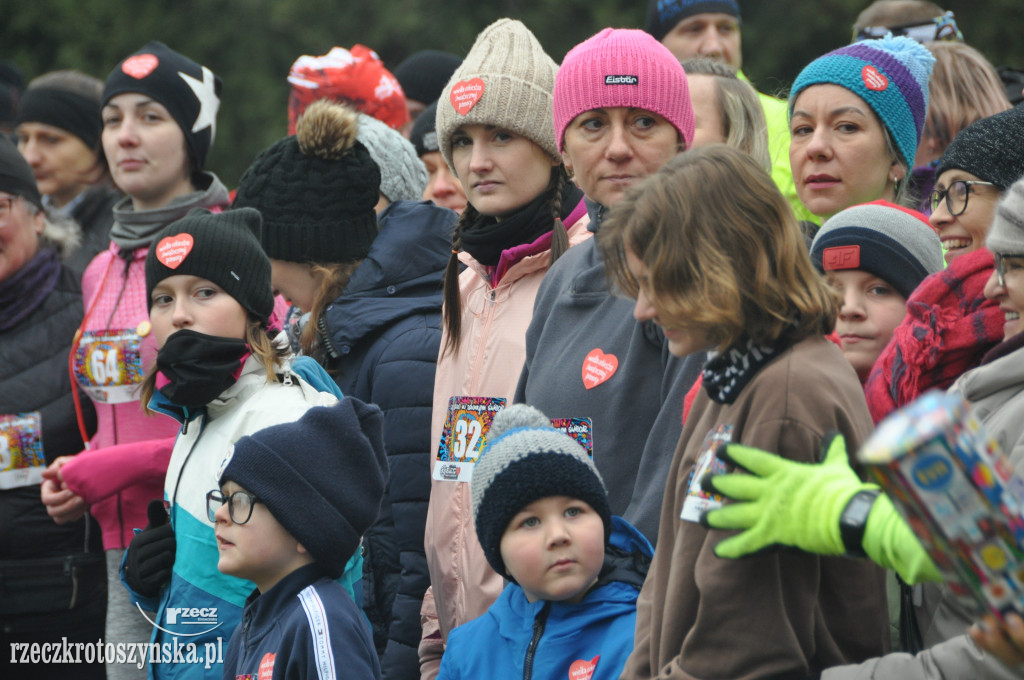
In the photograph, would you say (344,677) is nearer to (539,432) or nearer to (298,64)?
(539,432)

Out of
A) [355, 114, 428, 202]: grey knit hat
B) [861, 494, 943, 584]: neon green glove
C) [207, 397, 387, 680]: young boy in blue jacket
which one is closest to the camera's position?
[861, 494, 943, 584]: neon green glove

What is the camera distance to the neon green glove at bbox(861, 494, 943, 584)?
5.47 feet

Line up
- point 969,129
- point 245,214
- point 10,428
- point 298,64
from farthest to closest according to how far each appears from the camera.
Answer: point 298,64 < point 10,428 < point 245,214 < point 969,129

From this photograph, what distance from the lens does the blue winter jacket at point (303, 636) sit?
2662 millimetres

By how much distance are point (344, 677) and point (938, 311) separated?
1.51 meters

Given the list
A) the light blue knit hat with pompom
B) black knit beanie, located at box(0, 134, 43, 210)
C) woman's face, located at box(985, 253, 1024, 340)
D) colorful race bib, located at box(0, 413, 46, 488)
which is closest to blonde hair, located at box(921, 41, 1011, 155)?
the light blue knit hat with pompom

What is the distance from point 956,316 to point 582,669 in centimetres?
108

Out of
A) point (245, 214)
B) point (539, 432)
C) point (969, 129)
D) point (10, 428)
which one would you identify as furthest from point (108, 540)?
point (969, 129)

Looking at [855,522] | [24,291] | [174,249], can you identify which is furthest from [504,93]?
[24,291]

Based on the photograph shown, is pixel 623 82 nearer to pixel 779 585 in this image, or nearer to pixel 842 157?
pixel 842 157

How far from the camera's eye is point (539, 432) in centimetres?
266

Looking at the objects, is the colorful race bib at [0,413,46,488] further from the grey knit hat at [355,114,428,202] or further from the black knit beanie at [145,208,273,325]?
the grey knit hat at [355,114,428,202]

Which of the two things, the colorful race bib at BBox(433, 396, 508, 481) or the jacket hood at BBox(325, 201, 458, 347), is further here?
the jacket hood at BBox(325, 201, 458, 347)

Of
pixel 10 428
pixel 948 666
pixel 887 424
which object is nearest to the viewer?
pixel 887 424
